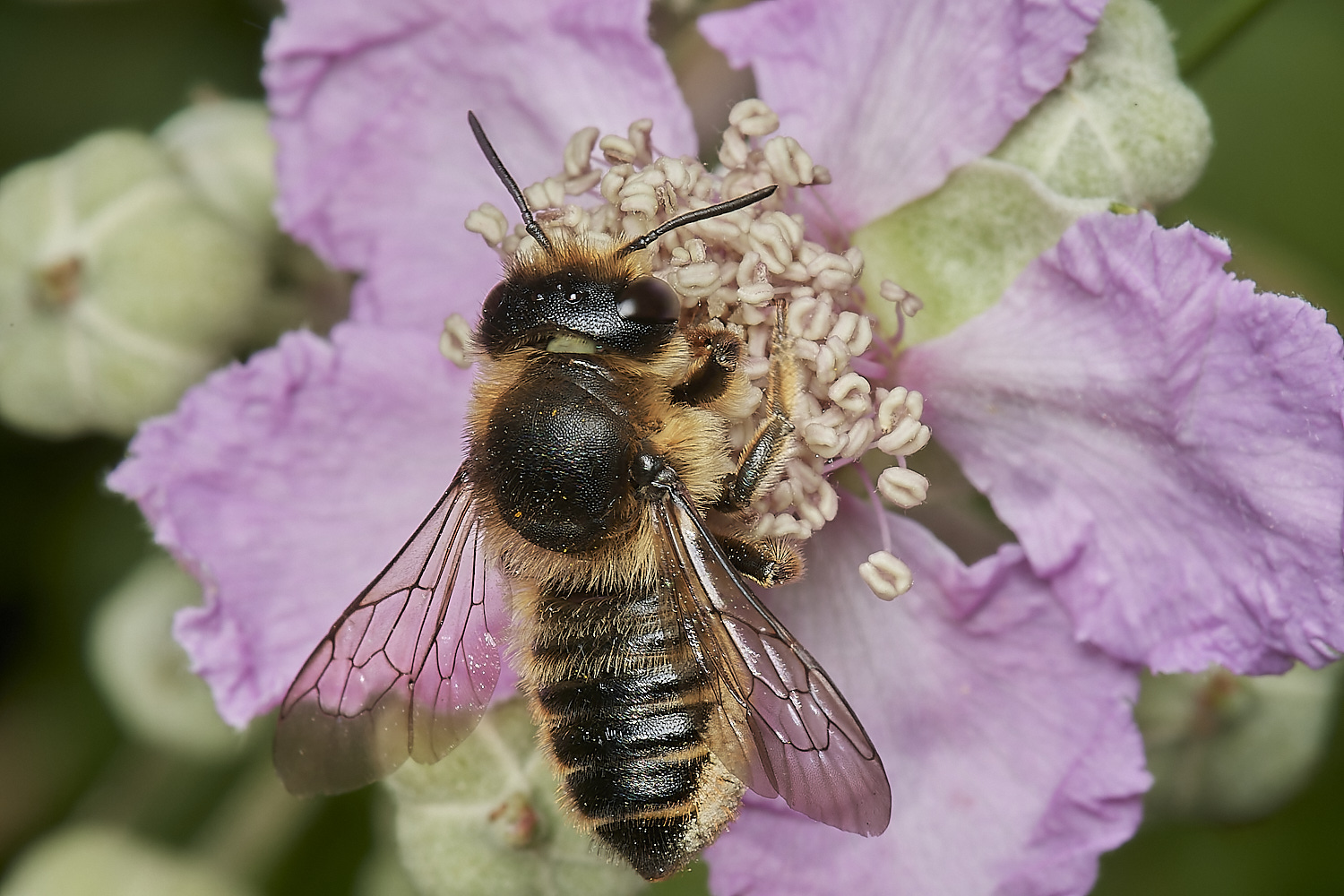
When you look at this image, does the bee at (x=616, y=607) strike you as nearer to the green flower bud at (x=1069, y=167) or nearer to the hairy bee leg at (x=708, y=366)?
the hairy bee leg at (x=708, y=366)

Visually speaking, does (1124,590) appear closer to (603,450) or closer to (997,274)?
(997,274)

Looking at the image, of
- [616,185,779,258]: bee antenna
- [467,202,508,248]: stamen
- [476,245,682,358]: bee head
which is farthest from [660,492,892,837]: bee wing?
[467,202,508,248]: stamen

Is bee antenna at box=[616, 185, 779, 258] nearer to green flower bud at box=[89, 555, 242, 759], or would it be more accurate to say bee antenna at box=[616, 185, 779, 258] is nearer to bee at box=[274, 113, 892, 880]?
bee at box=[274, 113, 892, 880]

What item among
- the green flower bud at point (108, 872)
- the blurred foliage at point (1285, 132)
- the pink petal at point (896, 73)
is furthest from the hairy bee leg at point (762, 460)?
the blurred foliage at point (1285, 132)

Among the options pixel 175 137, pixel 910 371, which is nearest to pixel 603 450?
pixel 910 371

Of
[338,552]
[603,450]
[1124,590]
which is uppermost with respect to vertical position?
[603,450]

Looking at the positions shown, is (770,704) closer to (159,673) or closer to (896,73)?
(896,73)

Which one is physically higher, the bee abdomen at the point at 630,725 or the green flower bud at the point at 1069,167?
the green flower bud at the point at 1069,167

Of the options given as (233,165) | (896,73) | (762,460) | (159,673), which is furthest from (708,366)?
(159,673)
